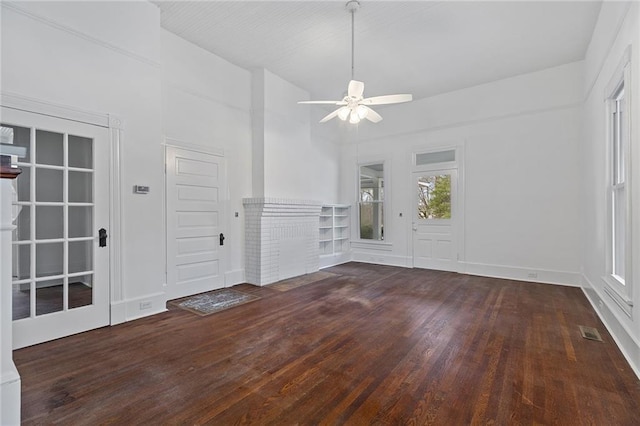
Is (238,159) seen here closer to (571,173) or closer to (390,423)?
(390,423)

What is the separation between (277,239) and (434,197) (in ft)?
11.4

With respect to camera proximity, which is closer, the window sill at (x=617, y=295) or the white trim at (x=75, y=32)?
the window sill at (x=617, y=295)

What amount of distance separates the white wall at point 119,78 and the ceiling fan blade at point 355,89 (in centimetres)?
238

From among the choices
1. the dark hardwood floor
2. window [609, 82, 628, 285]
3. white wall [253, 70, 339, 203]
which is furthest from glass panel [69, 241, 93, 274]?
window [609, 82, 628, 285]

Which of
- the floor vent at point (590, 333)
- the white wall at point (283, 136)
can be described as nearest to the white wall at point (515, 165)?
the floor vent at point (590, 333)

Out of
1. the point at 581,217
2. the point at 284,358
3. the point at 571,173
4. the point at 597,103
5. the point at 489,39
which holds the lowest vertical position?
the point at 284,358

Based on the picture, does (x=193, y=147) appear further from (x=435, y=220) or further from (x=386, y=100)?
(x=435, y=220)

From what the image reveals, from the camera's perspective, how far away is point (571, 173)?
16.5 feet

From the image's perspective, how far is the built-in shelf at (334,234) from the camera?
7.06m

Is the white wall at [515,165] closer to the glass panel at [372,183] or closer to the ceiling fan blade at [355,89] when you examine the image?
the glass panel at [372,183]

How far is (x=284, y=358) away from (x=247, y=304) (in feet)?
5.35

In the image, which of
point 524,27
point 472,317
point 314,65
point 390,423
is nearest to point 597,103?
point 524,27

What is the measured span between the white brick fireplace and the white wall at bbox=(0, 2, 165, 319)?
1.65m

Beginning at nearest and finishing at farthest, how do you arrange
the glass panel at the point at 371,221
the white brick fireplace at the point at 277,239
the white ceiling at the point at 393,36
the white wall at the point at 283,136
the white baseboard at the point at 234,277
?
the white ceiling at the point at 393,36
the white baseboard at the point at 234,277
the white brick fireplace at the point at 277,239
the white wall at the point at 283,136
the glass panel at the point at 371,221
